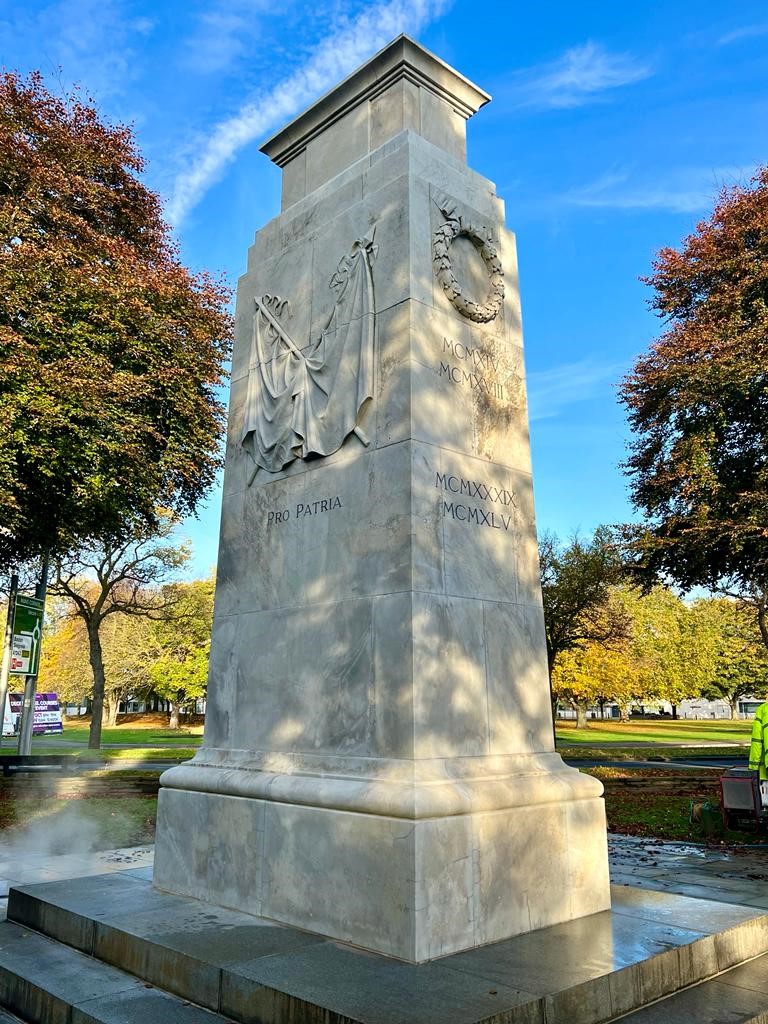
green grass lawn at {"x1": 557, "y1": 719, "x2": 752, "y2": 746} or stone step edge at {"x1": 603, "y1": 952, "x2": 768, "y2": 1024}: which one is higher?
green grass lawn at {"x1": 557, "y1": 719, "x2": 752, "y2": 746}

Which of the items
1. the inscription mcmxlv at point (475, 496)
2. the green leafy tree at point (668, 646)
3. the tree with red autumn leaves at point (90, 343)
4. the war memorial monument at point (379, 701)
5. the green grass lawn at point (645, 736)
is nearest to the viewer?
the war memorial monument at point (379, 701)

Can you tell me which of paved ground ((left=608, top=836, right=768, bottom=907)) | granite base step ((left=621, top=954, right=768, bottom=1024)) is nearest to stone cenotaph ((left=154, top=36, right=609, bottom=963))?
granite base step ((left=621, top=954, right=768, bottom=1024))

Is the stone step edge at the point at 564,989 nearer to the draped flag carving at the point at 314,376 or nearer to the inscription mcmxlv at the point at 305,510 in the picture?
the inscription mcmxlv at the point at 305,510

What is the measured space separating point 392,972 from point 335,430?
400 cm

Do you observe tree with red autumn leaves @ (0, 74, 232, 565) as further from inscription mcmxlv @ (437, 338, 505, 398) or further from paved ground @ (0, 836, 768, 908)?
inscription mcmxlv @ (437, 338, 505, 398)

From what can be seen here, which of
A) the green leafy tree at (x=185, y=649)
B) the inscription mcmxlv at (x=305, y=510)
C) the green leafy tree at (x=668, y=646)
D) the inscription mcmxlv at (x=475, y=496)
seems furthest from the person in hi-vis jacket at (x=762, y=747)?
the green leafy tree at (x=668, y=646)

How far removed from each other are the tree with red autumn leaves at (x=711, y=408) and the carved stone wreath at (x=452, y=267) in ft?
49.5

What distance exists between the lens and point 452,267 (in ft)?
22.9

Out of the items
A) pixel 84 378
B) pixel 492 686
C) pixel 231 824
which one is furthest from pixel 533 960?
pixel 84 378

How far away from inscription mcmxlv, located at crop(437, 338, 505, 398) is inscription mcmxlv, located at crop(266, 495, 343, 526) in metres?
1.36

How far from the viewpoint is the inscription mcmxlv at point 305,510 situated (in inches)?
265

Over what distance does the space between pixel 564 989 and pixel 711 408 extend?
2007 centimetres

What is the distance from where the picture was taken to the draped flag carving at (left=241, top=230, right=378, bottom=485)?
677cm

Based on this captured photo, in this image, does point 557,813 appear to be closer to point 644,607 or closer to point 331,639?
point 331,639
